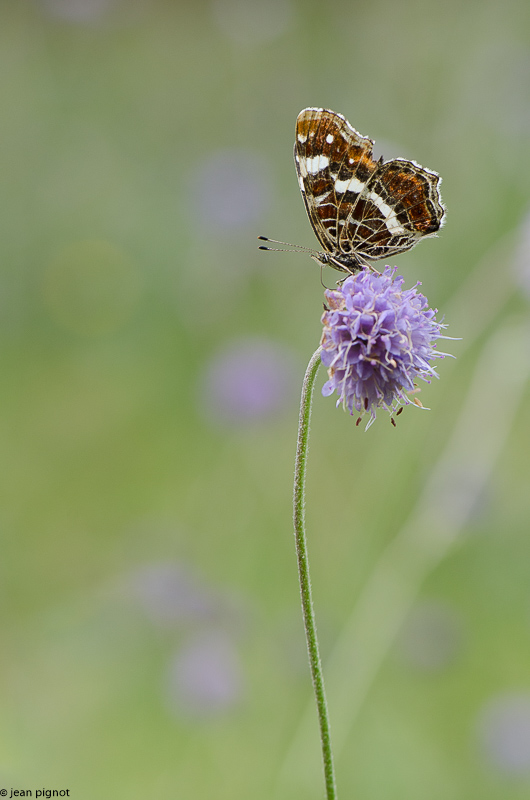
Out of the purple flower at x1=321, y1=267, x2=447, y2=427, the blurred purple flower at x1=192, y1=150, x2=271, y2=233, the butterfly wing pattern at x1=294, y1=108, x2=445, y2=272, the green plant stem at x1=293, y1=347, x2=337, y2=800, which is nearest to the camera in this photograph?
the green plant stem at x1=293, y1=347, x2=337, y2=800

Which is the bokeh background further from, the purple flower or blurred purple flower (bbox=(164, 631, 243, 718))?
the purple flower

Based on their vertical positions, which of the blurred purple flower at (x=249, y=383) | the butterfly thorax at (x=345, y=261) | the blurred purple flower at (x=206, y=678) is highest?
the blurred purple flower at (x=249, y=383)

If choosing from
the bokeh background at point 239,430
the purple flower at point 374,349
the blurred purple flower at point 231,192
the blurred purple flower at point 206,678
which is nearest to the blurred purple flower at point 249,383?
the bokeh background at point 239,430

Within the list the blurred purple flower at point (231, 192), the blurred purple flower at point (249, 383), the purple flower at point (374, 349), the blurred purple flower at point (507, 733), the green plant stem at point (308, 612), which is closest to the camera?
the green plant stem at point (308, 612)

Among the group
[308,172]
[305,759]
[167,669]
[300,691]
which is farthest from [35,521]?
[308,172]

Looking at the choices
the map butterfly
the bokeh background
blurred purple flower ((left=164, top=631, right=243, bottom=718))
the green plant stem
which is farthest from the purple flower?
blurred purple flower ((left=164, top=631, right=243, bottom=718))

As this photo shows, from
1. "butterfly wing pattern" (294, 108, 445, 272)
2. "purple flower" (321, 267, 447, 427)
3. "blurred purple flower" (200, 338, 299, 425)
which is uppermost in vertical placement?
"blurred purple flower" (200, 338, 299, 425)

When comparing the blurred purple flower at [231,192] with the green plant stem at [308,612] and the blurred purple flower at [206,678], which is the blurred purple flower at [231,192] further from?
the green plant stem at [308,612]
